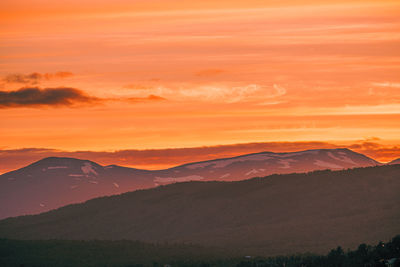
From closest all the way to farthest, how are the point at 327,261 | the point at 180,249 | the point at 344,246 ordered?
the point at 327,261 < the point at 180,249 < the point at 344,246

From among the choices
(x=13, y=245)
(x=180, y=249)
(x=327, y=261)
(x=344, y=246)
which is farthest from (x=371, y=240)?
(x=327, y=261)

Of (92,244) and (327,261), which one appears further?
(92,244)

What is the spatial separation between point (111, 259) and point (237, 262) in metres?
29.6

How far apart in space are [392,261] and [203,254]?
80.4 m

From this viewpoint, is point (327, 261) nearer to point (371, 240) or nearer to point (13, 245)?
point (13, 245)

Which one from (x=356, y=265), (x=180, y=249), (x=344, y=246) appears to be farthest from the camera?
(x=344, y=246)

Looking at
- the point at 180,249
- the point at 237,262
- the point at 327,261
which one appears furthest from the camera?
the point at 180,249

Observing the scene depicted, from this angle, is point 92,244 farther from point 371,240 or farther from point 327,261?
point 327,261

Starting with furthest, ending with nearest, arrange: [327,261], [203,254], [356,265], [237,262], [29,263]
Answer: [203,254], [29,263], [237,262], [327,261], [356,265]

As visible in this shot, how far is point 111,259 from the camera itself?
153 meters

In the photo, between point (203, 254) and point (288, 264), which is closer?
point (288, 264)

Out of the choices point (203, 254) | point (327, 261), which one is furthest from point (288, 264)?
point (203, 254)

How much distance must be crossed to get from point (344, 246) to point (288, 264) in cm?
8088

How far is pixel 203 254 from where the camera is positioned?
157 metres
